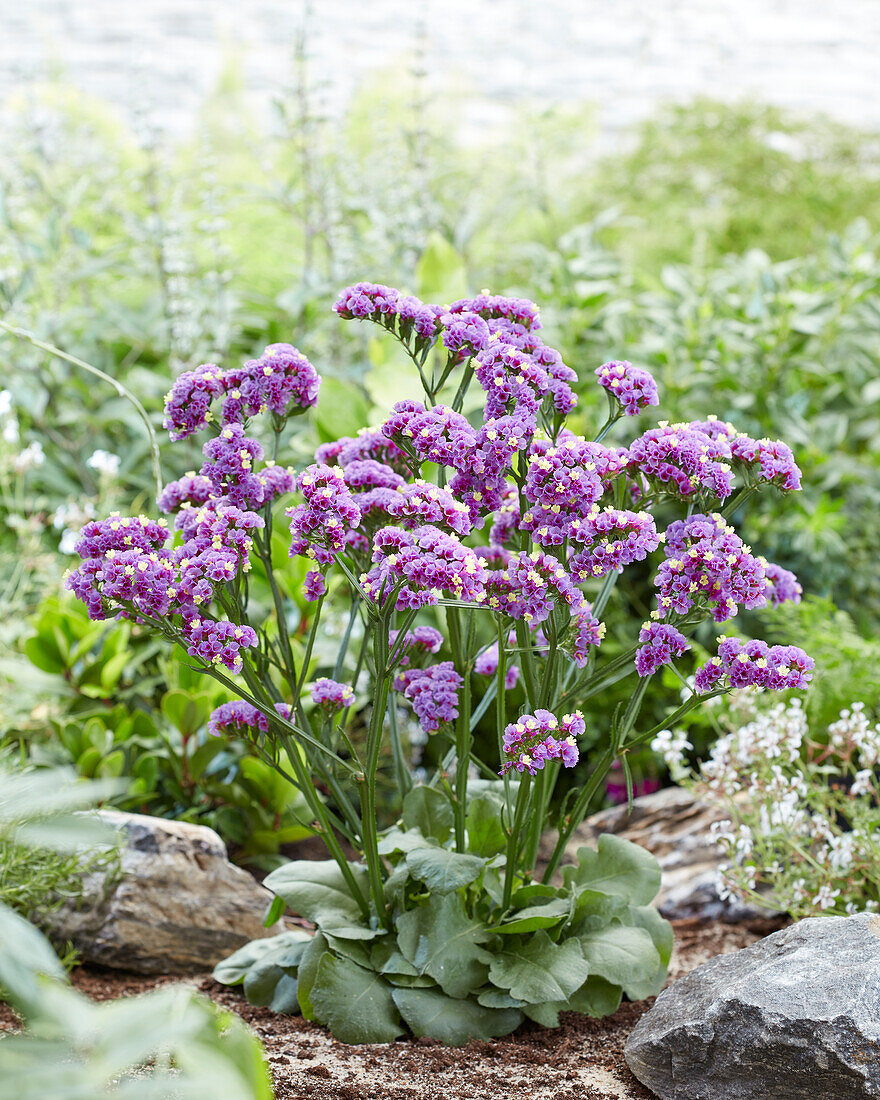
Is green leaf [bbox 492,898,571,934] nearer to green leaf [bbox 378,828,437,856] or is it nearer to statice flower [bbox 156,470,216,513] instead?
green leaf [bbox 378,828,437,856]

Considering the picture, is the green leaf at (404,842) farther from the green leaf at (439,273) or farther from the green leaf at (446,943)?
the green leaf at (439,273)

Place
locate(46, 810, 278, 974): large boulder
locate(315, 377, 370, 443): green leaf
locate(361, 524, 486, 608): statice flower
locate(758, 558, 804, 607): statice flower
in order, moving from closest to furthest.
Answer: locate(361, 524, 486, 608): statice flower, locate(758, 558, 804, 607): statice flower, locate(46, 810, 278, 974): large boulder, locate(315, 377, 370, 443): green leaf

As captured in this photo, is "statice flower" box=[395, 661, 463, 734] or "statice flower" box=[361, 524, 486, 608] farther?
"statice flower" box=[395, 661, 463, 734]

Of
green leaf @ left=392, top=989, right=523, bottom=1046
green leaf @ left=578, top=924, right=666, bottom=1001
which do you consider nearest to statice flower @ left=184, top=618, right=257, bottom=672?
green leaf @ left=392, top=989, right=523, bottom=1046

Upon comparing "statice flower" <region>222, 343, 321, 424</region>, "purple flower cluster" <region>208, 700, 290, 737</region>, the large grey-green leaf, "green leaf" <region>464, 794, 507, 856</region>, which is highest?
"statice flower" <region>222, 343, 321, 424</region>

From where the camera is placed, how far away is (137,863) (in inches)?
81.7

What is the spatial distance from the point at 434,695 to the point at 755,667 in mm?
543

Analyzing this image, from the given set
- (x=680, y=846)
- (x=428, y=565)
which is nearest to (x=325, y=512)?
(x=428, y=565)

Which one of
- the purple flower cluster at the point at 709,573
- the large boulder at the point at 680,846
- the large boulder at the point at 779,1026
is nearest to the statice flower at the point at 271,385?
the purple flower cluster at the point at 709,573

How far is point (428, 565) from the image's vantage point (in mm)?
1367

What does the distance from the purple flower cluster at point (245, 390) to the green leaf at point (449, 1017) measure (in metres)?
1.05

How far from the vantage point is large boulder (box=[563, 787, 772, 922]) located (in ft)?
7.94

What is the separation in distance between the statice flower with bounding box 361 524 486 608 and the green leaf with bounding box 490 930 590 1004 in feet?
2.33

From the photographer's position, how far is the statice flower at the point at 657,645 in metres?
1.56
